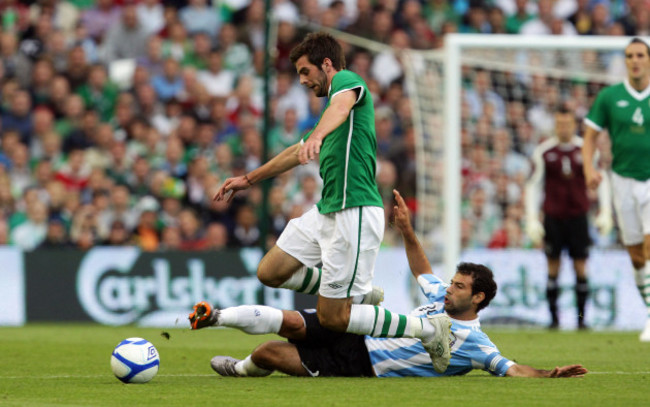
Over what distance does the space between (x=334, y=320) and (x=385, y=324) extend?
34cm

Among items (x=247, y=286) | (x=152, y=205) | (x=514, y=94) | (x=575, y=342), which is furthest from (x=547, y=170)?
(x=152, y=205)

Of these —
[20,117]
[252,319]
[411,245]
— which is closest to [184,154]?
[20,117]

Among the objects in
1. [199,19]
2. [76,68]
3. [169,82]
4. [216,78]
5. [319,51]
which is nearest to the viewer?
[319,51]

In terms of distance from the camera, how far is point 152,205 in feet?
47.1

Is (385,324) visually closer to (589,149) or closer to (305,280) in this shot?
(305,280)

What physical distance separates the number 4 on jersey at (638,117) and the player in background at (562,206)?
2.14m

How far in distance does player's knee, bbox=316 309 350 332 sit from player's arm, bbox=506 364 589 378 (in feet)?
3.43

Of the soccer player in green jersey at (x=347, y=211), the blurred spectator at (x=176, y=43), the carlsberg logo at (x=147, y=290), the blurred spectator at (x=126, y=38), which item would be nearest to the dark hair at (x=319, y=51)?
the soccer player in green jersey at (x=347, y=211)

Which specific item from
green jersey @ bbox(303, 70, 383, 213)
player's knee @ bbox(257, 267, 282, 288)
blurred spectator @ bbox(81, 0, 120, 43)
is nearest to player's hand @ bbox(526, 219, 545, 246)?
player's knee @ bbox(257, 267, 282, 288)

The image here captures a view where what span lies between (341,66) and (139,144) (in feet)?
27.9

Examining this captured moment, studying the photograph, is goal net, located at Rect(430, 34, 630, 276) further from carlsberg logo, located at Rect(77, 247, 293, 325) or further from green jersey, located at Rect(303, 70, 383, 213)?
green jersey, located at Rect(303, 70, 383, 213)

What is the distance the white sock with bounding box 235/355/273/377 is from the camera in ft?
23.6

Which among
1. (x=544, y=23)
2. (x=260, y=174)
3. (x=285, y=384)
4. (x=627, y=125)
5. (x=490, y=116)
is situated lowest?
(x=285, y=384)

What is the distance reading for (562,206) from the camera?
13.1 meters
